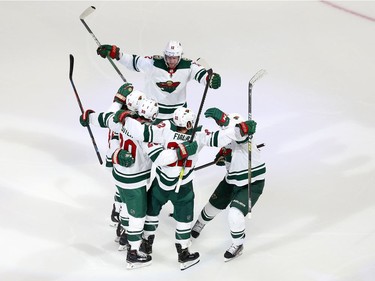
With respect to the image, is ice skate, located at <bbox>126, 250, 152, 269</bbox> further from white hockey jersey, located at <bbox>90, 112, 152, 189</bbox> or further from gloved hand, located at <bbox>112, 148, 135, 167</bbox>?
gloved hand, located at <bbox>112, 148, 135, 167</bbox>

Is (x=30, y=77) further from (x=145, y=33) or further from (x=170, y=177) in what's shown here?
(x=170, y=177)

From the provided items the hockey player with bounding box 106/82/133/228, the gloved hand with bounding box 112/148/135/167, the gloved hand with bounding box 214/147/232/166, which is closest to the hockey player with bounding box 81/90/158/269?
the gloved hand with bounding box 112/148/135/167

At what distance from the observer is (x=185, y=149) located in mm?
5586

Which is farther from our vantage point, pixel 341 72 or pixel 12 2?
pixel 12 2

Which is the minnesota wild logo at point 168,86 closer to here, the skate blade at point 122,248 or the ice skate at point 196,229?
the ice skate at point 196,229

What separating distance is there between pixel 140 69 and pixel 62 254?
60.9 inches

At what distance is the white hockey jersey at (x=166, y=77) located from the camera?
6.77m

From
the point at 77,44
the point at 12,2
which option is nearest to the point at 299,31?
the point at 77,44

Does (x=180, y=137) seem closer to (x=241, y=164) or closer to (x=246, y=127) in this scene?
(x=246, y=127)

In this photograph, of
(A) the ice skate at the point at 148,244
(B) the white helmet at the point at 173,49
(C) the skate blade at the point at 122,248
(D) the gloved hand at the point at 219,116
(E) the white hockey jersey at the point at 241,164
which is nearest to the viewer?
(D) the gloved hand at the point at 219,116

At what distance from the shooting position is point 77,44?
8.76 meters

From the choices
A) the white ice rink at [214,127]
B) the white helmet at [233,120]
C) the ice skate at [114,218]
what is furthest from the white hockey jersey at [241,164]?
the ice skate at [114,218]

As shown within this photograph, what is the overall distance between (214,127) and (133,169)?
212cm

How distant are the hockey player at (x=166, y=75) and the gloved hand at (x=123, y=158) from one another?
3.76 ft
